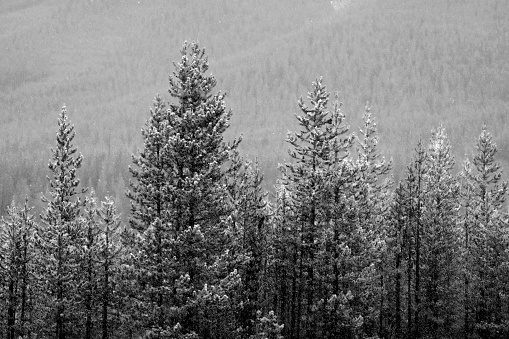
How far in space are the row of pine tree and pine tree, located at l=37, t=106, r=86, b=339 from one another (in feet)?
0.30

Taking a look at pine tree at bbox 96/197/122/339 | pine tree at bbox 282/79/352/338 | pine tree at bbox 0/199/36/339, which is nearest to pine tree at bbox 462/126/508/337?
pine tree at bbox 282/79/352/338

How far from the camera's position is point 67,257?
32250mm

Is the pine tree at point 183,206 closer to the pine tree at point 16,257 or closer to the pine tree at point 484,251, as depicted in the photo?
the pine tree at point 16,257

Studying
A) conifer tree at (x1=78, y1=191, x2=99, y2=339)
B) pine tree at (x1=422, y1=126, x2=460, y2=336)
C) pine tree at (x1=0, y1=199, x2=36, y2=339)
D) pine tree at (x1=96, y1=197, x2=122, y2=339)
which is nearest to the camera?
conifer tree at (x1=78, y1=191, x2=99, y2=339)

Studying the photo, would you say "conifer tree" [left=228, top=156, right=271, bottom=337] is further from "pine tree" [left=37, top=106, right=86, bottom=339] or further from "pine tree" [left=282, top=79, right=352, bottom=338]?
"pine tree" [left=37, top=106, right=86, bottom=339]

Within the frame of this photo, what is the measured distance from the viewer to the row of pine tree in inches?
867

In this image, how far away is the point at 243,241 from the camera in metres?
30.2

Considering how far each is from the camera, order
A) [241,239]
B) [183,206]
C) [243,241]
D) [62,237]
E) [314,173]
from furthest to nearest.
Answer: [62,237]
[241,239]
[243,241]
[314,173]
[183,206]

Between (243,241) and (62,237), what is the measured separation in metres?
10.2

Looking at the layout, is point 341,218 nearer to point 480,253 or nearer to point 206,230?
point 206,230

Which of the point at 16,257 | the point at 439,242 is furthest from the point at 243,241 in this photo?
the point at 16,257

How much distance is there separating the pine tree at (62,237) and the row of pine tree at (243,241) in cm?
9

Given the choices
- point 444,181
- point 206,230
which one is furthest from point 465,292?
point 206,230

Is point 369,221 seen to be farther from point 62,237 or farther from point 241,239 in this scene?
point 62,237
